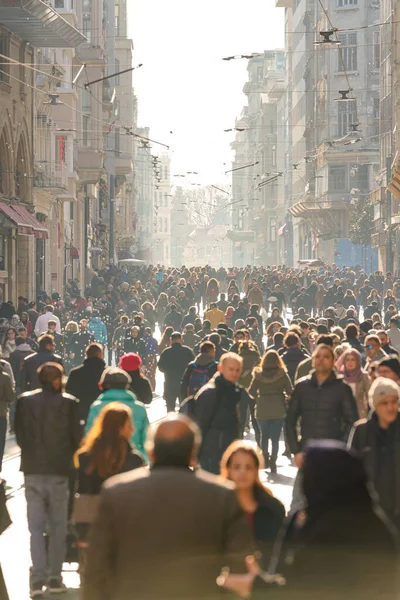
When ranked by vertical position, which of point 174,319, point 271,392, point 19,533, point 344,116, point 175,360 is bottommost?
point 19,533

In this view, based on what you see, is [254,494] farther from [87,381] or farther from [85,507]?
[87,381]

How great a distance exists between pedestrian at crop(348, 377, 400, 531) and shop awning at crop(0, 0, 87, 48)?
108 ft

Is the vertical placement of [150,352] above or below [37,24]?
below

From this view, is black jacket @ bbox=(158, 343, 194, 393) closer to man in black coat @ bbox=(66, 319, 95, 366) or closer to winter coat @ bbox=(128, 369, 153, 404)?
man in black coat @ bbox=(66, 319, 95, 366)

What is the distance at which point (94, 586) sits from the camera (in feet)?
18.2

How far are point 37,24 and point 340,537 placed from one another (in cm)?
3984

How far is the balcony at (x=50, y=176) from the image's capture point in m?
51.0

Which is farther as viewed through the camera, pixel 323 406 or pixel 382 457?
pixel 323 406

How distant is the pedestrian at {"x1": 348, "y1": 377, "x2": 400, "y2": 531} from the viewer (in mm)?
9320

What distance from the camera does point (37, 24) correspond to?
144 ft

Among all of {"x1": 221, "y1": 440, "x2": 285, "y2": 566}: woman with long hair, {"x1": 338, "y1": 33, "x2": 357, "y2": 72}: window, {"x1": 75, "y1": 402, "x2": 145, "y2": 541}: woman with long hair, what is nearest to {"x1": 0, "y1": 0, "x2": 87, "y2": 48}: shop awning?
{"x1": 75, "y1": 402, "x2": 145, "y2": 541}: woman with long hair

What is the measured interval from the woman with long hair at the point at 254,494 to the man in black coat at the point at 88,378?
6.61 metres

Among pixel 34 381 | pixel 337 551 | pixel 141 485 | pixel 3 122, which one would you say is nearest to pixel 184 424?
pixel 141 485

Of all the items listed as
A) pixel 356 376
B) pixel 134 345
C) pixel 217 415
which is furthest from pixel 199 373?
pixel 134 345
